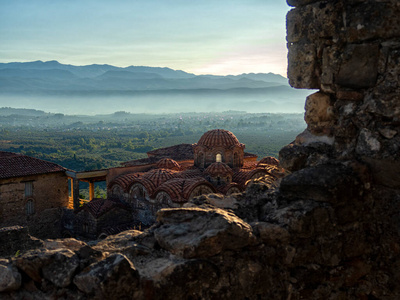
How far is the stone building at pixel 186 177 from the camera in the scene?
14031mm

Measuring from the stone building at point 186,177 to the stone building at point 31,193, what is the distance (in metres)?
2.46

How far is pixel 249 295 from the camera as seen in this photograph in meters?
2.12

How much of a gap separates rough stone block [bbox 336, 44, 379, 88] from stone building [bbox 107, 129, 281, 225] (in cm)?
857

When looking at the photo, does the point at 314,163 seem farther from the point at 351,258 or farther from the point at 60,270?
the point at 60,270

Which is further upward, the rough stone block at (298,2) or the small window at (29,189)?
the rough stone block at (298,2)

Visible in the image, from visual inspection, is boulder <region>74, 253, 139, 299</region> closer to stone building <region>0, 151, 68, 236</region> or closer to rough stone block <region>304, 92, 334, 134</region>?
rough stone block <region>304, 92, 334, 134</region>

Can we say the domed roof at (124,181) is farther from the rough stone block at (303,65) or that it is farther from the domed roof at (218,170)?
the rough stone block at (303,65)

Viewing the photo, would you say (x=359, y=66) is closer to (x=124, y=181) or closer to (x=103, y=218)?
(x=103, y=218)

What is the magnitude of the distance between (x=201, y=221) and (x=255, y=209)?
0.58 m

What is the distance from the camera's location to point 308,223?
2.34 meters

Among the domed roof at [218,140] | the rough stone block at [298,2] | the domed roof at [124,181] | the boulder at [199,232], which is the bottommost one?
the domed roof at [124,181]

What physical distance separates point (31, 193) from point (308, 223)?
16.3 metres

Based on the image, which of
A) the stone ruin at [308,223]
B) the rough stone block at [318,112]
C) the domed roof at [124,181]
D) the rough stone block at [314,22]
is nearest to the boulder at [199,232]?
the stone ruin at [308,223]

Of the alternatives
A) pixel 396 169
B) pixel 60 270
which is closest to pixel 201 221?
pixel 60 270
